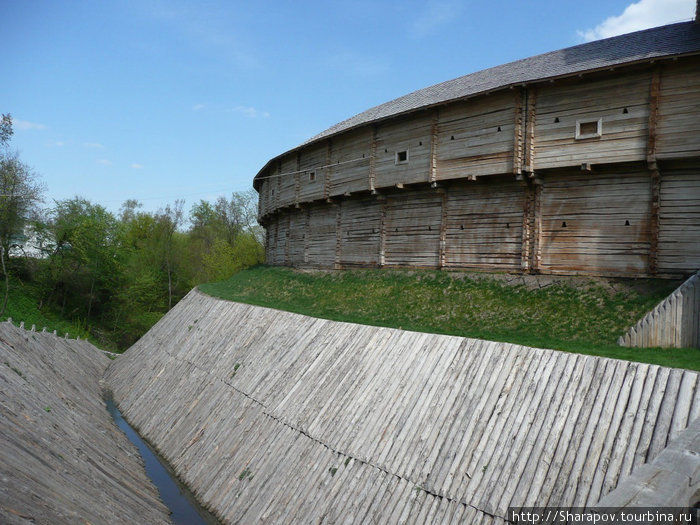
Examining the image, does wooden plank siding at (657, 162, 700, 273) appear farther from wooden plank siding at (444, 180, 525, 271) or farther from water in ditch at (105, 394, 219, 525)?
water in ditch at (105, 394, 219, 525)

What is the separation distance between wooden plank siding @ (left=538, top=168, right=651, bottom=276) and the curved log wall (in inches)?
1.1

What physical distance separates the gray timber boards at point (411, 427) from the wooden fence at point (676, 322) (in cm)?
398

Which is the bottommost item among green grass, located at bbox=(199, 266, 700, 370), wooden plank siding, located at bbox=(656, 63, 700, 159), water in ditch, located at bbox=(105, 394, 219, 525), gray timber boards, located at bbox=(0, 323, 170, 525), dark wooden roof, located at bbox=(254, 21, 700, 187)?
water in ditch, located at bbox=(105, 394, 219, 525)

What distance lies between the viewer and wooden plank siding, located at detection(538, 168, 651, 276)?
13422 millimetres

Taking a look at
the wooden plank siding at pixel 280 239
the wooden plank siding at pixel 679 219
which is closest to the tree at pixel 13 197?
the wooden plank siding at pixel 280 239

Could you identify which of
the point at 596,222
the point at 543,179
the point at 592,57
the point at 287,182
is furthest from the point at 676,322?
the point at 287,182

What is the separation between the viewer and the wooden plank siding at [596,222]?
1342 cm

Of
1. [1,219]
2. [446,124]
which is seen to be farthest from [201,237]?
[446,124]

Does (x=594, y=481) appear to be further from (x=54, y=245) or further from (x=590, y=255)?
(x=54, y=245)

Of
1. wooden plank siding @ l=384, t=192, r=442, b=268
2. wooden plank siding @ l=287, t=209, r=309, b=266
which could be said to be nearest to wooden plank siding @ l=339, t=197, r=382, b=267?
wooden plank siding @ l=384, t=192, r=442, b=268

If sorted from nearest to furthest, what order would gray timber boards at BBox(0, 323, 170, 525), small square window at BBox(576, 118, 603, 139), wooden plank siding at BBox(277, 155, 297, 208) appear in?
gray timber boards at BBox(0, 323, 170, 525) < small square window at BBox(576, 118, 603, 139) < wooden plank siding at BBox(277, 155, 297, 208)

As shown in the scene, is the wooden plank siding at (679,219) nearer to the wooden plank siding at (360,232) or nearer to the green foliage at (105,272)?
the wooden plank siding at (360,232)

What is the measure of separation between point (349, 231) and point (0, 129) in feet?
90.7

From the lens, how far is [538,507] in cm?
552
